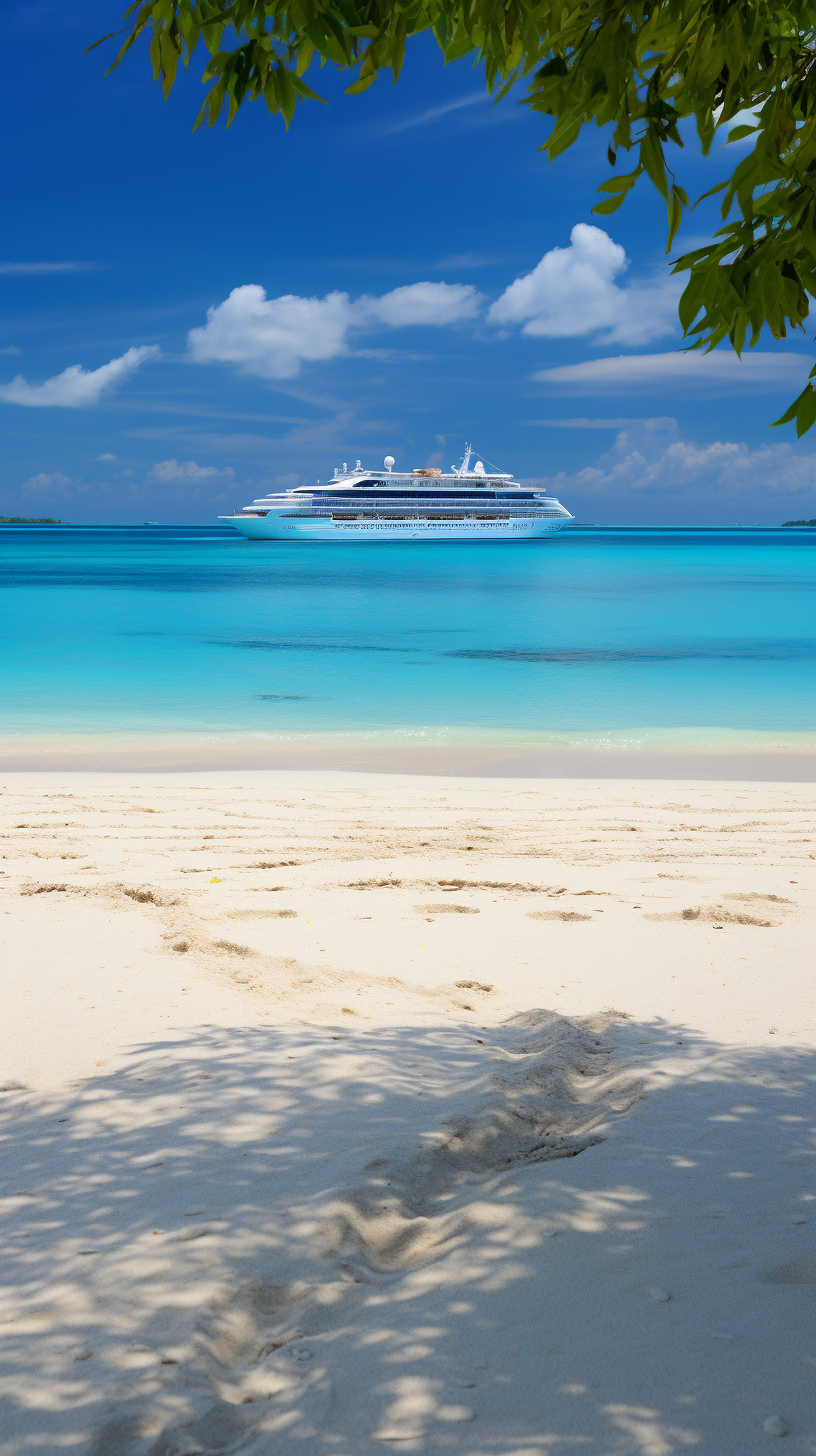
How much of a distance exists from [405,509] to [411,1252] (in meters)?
87.9

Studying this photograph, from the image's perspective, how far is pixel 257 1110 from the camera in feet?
10.4

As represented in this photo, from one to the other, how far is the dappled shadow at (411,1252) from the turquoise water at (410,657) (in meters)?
9.62

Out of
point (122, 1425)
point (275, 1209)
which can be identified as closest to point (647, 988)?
point (275, 1209)

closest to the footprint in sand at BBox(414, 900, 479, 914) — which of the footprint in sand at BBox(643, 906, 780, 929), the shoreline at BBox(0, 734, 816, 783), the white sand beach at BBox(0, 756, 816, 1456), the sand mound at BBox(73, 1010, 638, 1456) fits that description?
the white sand beach at BBox(0, 756, 816, 1456)

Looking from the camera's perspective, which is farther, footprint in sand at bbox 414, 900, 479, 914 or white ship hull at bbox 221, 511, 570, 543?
white ship hull at bbox 221, 511, 570, 543

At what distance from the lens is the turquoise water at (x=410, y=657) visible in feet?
47.3

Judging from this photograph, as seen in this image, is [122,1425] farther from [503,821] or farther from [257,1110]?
[503,821]

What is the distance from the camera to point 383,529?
87000 mm

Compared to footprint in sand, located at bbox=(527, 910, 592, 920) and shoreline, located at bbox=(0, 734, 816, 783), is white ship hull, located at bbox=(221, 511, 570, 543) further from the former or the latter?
footprint in sand, located at bbox=(527, 910, 592, 920)

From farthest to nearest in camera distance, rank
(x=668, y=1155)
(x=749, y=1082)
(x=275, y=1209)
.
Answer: (x=749, y=1082) → (x=668, y=1155) → (x=275, y=1209)

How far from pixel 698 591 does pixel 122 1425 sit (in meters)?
45.8

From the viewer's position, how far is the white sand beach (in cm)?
190

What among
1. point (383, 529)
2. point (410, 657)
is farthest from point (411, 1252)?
point (383, 529)

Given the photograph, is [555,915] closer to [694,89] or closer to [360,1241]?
[360,1241]
